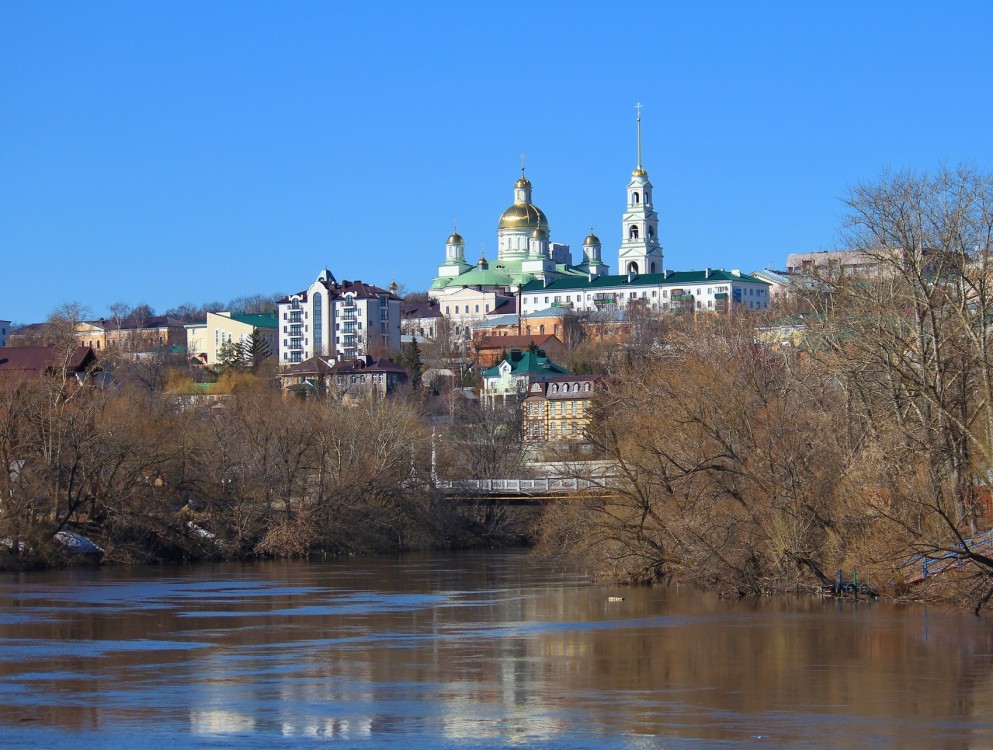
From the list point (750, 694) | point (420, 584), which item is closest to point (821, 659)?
point (750, 694)

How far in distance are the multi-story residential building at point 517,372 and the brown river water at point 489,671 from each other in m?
83.6

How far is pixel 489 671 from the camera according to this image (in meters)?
27.2

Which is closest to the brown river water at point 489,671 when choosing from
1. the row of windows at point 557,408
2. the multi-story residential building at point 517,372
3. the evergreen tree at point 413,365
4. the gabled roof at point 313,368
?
the row of windows at point 557,408

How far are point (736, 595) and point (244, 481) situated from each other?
94.7ft

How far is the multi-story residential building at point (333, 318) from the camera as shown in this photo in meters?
176

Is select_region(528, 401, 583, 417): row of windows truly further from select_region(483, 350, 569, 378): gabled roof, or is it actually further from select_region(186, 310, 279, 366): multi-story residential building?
select_region(186, 310, 279, 366): multi-story residential building

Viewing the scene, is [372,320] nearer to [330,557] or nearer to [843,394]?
[330,557]

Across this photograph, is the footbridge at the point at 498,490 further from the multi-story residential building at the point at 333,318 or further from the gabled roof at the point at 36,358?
the multi-story residential building at the point at 333,318

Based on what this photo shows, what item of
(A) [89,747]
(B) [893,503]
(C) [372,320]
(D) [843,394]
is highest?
(C) [372,320]

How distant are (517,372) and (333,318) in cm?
5077

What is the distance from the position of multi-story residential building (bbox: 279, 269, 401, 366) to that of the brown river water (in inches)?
5220

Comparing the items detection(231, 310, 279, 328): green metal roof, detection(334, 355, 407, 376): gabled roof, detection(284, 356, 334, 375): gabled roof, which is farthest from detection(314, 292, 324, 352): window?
detection(334, 355, 407, 376): gabled roof

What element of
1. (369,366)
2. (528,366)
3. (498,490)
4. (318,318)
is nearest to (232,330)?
(318,318)

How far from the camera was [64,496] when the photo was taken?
55844 mm
